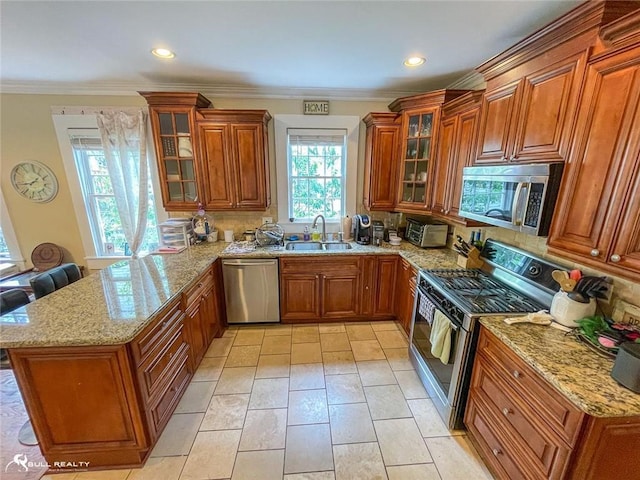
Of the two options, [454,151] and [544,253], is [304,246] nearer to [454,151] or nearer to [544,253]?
[454,151]

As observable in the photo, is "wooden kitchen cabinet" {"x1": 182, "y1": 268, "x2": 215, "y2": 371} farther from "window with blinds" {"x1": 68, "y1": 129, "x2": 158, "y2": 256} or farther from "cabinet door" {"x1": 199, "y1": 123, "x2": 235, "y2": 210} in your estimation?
"window with blinds" {"x1": 68, "y1": 129, "x2": 158, "y2": 256}

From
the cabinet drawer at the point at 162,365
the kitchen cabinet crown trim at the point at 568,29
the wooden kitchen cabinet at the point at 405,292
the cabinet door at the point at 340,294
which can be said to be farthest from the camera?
the cabinet door at the point at 340,294

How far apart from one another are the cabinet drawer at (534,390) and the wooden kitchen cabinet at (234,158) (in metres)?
2.49

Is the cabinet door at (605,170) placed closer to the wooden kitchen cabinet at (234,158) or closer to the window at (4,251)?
the wooden kitchen cabinet at (234,158)

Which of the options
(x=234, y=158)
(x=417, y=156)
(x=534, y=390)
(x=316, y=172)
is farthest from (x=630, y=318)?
Result: (x=234, y=158)

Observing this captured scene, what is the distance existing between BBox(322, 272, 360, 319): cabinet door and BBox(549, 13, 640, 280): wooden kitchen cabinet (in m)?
1.93

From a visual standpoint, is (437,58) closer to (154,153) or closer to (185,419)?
(154,153)

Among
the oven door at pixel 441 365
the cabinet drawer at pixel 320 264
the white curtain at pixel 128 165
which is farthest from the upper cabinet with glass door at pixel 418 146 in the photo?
the white curtain at pixel 128 165

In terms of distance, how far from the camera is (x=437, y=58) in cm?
225

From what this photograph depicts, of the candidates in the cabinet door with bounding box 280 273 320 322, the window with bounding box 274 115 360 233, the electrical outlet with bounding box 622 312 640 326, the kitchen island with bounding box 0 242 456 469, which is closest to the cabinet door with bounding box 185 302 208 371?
the kitchen island with bounding box 0 242 456 469

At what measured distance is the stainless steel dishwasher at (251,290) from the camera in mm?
2848

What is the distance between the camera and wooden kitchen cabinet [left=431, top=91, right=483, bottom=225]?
2.20 m

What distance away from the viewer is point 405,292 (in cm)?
283

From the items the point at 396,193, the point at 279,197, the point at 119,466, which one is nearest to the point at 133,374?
the point at 119,466
